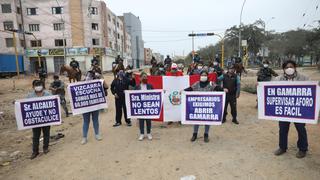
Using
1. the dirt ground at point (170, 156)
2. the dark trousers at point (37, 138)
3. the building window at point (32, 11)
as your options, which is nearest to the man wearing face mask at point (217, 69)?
the dirt ground at point (170, 156)

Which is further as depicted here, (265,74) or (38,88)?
(265,74)

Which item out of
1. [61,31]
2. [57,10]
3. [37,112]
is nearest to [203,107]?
[37,112]

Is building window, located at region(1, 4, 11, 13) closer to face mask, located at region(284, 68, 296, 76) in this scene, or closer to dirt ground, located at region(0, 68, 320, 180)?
dirt ground, located at region(0, 68, 320, 180)

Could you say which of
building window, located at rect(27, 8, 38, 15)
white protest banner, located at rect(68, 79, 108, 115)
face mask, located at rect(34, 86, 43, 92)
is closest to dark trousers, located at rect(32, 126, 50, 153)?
white protest banner, located at rect(68, 79, 108, 115)

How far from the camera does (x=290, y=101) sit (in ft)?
19.6

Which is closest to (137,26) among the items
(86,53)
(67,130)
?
(86,53)

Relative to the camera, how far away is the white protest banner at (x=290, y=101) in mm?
5688

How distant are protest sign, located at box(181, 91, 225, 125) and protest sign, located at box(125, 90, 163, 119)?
2.61ft

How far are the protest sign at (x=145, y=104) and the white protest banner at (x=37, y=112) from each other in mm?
1876

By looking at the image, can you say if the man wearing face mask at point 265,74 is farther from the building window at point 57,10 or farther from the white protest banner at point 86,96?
the building window at point 57,10

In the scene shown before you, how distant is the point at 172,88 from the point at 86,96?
8.70ft

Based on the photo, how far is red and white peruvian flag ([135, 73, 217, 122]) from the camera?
29.1 ft

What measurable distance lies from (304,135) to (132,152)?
3.70m

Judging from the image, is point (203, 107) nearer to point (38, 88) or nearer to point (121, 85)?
point (121, 85)
